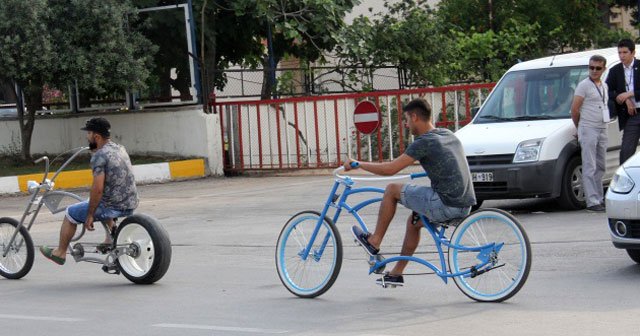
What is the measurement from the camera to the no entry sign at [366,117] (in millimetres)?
23406

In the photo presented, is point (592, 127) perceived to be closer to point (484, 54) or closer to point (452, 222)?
point (452, 222)

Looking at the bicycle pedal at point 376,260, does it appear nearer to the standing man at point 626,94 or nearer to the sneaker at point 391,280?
the sneaker at point 391,280

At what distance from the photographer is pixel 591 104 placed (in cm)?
1434

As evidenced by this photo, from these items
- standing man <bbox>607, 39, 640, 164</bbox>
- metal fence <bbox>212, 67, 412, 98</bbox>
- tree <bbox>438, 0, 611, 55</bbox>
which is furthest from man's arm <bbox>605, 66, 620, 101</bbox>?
tree <bbox>438, 0, 611, 55</bbox>

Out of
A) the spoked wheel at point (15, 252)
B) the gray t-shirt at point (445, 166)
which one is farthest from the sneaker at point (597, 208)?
the spoked wheel at point (15, 252)

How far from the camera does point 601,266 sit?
1045cm

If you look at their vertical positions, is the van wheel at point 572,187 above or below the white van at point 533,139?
below

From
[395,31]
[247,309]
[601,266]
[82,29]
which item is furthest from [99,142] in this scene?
[395,31]

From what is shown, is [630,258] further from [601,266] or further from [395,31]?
[395,31]

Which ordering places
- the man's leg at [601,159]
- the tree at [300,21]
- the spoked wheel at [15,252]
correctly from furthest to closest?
1. the tree at [300,21]
2. the man's leg at [601,159]
3. the spoked wheel at [15,252]

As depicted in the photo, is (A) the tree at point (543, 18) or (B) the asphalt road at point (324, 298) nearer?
(B) the asphalt road at point (324, 298)

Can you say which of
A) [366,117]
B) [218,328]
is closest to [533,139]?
[218,328]

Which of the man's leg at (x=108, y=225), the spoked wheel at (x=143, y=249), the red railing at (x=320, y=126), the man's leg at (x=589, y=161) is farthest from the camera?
the red railing at (x=320, y=126)

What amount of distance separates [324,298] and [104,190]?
8.34ft
